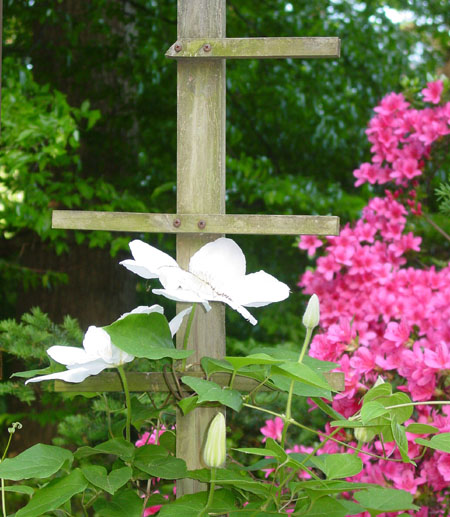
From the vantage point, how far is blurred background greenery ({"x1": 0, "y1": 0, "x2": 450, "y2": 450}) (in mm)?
3561

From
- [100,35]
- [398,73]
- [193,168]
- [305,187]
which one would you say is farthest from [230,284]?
[398,73]

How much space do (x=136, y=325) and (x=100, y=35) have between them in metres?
3.17

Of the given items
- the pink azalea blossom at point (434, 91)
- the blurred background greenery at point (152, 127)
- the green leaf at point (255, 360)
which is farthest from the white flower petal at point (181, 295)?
the blurred background greenery at point (152, 127)

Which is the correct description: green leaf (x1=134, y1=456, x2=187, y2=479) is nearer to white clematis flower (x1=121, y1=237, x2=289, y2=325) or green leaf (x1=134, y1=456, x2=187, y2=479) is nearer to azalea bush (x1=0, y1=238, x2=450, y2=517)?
azalea bush (x1=0, y1=238, x2=450, y2=517)

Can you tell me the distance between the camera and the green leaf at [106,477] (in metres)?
0.89

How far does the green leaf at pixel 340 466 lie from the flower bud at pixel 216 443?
14cm

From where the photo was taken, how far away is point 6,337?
2254 millimetres

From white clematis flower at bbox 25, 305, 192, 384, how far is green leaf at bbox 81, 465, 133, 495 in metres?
0.13

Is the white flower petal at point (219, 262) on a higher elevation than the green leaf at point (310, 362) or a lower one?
higher

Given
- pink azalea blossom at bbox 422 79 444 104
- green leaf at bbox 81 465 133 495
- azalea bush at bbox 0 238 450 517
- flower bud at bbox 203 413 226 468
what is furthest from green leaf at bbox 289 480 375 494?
pink azalea blossom at bbox 422 79 444 104

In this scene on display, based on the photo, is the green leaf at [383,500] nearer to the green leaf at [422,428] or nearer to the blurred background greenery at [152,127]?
the green leaf at [422,428]

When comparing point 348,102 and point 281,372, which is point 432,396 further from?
point 348,102

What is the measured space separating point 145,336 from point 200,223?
0.77 feet

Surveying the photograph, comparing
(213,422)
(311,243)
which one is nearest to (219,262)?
(213,422)
